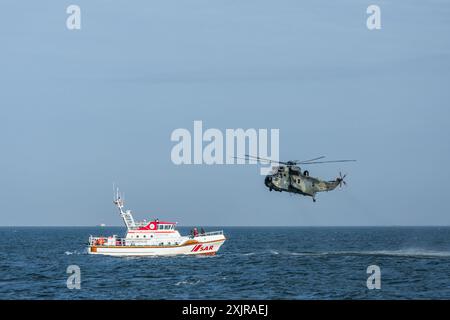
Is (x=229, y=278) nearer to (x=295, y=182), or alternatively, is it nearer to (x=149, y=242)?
(x=295, y=182)

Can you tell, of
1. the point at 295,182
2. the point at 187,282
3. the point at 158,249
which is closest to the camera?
the point at 187,282

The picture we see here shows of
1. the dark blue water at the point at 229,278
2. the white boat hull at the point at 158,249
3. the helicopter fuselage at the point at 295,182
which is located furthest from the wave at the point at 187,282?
the white boat hull at the point at 158,249

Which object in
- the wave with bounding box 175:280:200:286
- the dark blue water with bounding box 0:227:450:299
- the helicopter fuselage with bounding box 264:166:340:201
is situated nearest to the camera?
the dark blue water with bounding box 0:227:450:299

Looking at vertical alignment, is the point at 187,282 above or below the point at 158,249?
below

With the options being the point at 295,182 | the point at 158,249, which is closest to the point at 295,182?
the point at 295,182

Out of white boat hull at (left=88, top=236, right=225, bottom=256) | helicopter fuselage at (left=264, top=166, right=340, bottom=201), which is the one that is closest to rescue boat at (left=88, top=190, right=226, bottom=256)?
white boat hull at (left=88, top=236, right=225, bottom=256)

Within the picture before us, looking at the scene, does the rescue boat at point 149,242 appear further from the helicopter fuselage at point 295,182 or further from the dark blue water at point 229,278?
the helicopter fuselage at point 295,182

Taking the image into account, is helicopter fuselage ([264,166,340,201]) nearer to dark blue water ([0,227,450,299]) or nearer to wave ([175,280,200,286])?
dark blue water ([0,227,450,299])

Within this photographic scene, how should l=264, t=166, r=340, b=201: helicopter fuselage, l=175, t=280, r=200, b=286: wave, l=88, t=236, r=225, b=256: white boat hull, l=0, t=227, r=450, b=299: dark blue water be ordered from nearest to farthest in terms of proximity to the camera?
l=0, t=227, r=450, b=299: dark blue water < l=175, t=280, r=200, b=286: wave < l=264, t=166, r=340, b=201: helicopter fuselage < l=88, t=236, r=225, b=256: white boat hull

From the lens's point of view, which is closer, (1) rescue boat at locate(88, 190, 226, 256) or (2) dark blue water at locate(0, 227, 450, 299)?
(2) dark blue water at locate(0, 227, 450, 299)

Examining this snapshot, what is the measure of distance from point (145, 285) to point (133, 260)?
29.6m

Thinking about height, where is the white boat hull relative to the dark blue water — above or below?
above
